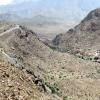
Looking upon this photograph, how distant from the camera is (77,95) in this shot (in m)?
32.4

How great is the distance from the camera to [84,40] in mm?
80938

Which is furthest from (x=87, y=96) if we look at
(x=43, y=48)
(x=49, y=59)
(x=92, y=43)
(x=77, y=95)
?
(x=92, y=43)

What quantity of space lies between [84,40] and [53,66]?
4004cm

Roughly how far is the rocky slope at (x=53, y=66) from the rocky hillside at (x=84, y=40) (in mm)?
20290

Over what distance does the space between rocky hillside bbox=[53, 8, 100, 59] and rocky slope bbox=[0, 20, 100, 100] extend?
20290 mm

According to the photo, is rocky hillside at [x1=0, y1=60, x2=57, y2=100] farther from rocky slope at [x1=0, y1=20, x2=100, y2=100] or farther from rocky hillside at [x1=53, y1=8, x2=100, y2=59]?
rocky hillside at [x1=53, y1=8, x2=100, y2=59]

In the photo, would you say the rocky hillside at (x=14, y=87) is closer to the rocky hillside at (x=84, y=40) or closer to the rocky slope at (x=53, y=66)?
the rocky slope at (x=53, y=66)

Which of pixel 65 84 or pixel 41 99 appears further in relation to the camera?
pixel 65 84

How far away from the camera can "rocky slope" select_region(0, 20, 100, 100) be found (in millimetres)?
33406

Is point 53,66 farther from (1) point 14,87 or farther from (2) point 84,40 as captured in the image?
(2) point 84,40

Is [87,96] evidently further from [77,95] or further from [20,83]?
[20,83]

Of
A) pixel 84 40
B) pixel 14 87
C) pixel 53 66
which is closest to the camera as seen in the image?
pixel 14 87

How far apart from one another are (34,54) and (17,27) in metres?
5.70

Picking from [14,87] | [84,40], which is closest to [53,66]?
[14,87]
